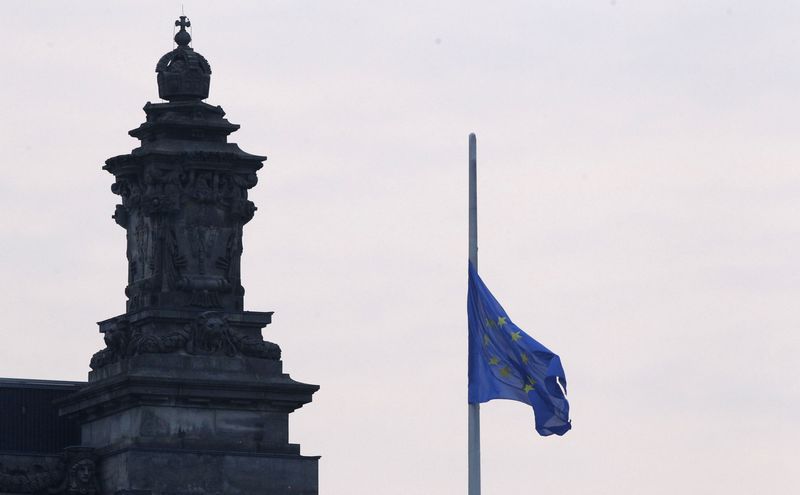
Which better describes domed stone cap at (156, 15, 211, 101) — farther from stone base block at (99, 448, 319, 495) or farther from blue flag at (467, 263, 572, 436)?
blue flag at (467, 263, 572, 436)

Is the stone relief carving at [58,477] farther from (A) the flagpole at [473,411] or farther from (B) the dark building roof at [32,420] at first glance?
(A) the flagpole at [473,411]

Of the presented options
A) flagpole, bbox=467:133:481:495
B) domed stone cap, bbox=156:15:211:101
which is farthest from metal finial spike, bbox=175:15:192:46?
flagpole, bbox=467:133:481:495

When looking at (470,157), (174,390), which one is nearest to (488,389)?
(470,157)

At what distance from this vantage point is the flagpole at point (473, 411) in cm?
8738

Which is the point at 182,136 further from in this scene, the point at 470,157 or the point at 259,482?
the point at 470,157

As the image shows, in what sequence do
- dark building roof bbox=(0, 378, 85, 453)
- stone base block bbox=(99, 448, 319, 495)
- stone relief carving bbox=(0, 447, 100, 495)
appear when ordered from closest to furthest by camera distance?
1. stone base block bbox=(99, 448, 319, 495)
2. stone relief carving bbox=(0, 447, 100, 495)
3. dark building roof bbox=(0, 378, 85, 453)

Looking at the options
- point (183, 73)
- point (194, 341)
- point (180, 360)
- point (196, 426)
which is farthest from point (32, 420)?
point (183, 73)

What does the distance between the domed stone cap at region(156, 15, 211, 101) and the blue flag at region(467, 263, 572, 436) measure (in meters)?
24.2

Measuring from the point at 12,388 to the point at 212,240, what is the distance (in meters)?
7.89

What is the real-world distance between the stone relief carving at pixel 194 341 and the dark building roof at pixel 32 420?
10.1 feet

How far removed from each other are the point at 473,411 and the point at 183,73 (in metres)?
26.1

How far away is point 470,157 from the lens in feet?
294

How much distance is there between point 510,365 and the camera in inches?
3536

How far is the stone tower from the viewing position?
355 feet
